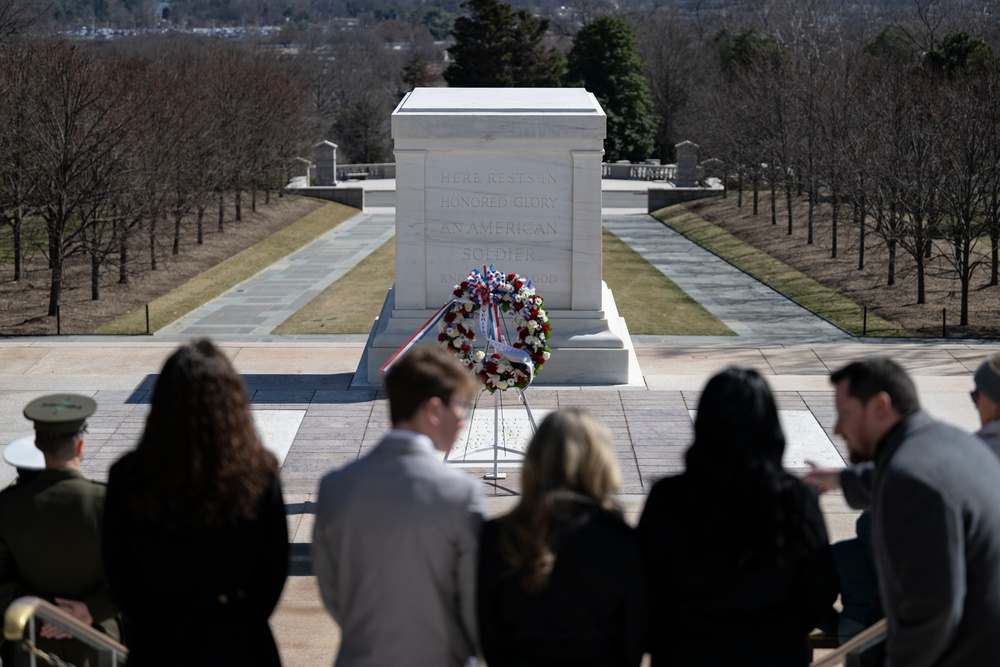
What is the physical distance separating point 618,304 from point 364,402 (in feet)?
34.5

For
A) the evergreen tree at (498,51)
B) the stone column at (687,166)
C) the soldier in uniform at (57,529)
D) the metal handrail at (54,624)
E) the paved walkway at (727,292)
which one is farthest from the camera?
the evergreen tree at (498,51)

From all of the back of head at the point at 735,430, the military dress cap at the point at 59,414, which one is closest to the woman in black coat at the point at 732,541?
the back of head at the point at 735,430

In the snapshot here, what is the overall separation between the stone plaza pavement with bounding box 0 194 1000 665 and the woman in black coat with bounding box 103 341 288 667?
7.79 feet

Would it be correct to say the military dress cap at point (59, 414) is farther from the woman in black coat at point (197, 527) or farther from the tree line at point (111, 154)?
the tree line at point (111, 154)

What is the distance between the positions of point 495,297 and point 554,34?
405 ft

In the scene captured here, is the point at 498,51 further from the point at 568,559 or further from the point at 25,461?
the point at 568,559

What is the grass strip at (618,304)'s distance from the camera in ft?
65.1

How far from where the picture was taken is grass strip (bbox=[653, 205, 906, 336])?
20859 millimetres

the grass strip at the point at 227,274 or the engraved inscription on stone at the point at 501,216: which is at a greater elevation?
the engraved inscription on stone at the point at 501,216

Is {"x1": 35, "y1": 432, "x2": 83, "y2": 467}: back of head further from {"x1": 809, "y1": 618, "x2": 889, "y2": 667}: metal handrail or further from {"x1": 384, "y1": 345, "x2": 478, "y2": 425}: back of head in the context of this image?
{"x1": 809, "y1": 618, "x2": 889, "y2": 667}: metal handrail

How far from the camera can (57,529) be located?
449 centimetres

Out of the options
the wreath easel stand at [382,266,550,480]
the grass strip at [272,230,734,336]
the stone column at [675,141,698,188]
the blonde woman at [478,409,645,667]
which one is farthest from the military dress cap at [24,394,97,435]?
the stone column at [675,141,698,188]

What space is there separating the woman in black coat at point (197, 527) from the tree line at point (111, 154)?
63.0 feet

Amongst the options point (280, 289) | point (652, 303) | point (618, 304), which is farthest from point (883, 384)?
point (280, 289)
